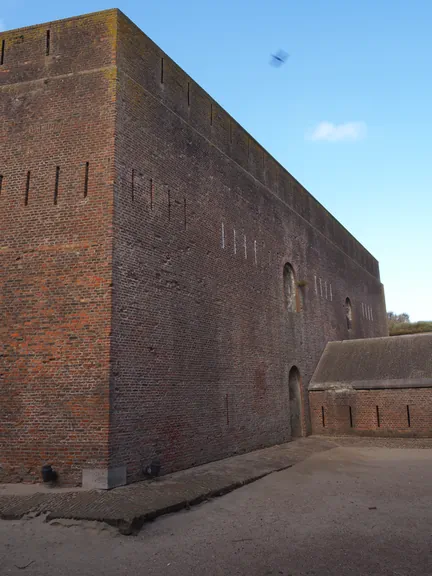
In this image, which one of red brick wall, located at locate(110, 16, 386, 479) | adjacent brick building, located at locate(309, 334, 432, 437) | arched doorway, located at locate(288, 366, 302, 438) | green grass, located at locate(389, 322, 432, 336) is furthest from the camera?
green grass, located at locate(389, 322, 432, 336)

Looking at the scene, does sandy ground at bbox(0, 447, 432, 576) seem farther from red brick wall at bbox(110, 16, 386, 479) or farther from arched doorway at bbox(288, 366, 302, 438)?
arched doorway at bbox(288, 366, 302, 438)

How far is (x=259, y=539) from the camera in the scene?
6293 mm

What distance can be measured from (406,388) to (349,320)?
921 cm

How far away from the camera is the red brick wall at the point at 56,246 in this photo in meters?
8.76

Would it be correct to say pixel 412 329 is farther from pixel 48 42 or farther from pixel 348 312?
pixel 48 42

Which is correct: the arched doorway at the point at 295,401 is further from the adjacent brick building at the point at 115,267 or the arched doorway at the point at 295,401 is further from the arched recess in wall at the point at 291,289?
the adjacent brick building at the point at 115,267

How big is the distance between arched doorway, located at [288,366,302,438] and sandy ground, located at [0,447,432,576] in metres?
8.36

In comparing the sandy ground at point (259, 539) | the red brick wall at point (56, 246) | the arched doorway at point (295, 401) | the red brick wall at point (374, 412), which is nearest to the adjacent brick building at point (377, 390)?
the red brick wall at point (374, 412)

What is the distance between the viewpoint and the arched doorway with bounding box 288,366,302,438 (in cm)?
1747

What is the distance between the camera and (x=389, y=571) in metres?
5.18

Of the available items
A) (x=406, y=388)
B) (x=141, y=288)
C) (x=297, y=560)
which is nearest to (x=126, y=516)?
(x=297, y=560)

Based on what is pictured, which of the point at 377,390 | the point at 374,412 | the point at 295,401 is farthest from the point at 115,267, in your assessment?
the point at 374,412

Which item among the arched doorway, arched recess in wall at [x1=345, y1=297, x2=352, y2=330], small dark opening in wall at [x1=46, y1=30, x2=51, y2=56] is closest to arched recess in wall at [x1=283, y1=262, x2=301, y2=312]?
the arched doorway

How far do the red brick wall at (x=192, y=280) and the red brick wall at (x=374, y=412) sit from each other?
2.51ft
